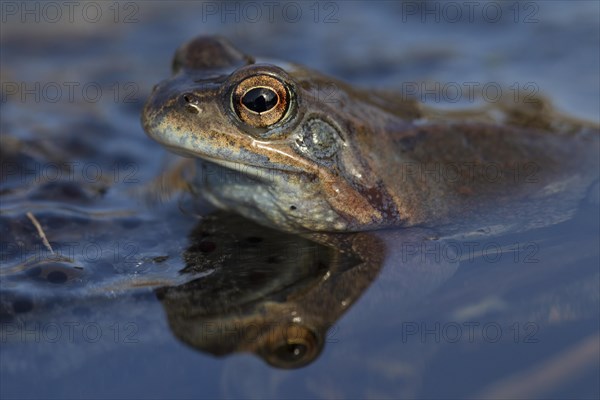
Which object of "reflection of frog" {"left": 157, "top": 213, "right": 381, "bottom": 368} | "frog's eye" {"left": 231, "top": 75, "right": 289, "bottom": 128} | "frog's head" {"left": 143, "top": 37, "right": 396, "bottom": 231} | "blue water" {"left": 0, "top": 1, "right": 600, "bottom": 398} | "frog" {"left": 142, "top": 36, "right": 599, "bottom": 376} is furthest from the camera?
"frog's head" {"left": 143, "top": 37, "right": 396, "bottom": 231}

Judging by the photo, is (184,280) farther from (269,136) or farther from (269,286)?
(269,136)

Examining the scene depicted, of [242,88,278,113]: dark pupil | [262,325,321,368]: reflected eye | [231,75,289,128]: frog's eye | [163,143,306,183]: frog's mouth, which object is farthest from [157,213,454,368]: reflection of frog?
[242,88,278,113]: dark pupil

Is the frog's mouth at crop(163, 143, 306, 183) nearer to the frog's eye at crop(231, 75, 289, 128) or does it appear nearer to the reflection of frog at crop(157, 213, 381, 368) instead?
the frog's eye at crop(231, 75, 289, 128)

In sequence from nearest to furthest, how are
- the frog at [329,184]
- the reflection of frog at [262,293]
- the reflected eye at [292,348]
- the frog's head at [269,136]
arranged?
1. the reflected eye at [292,348]
2. the reflection of frog at [262,293]
3. the frog at [329,184]
4. the frog's head at [269,136]

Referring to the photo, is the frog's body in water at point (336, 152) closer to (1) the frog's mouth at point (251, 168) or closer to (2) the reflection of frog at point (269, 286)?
(1) the frog's mouth at point (251, 168)

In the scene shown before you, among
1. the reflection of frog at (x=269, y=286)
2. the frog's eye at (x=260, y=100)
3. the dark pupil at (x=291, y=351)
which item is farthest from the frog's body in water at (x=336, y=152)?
the dark pupil at (x=291, y=351)

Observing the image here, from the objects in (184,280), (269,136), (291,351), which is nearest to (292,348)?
(291,351)

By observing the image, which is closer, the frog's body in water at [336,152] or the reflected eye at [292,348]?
the reflected eye at [292,348]

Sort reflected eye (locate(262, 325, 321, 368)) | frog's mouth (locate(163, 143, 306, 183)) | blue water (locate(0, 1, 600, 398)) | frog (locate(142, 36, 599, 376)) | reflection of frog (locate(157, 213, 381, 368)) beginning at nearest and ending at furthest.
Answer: blue water (locate(0, 1, 600, 398)) < reflected eye (locate(262, 325, 321, 368)) < reflection of frog (locate(157, 213, 381, 368)) < frog (locate(142, 36, 599, 376)) < frog's mouth (locate(163, 143, 306, 183))
